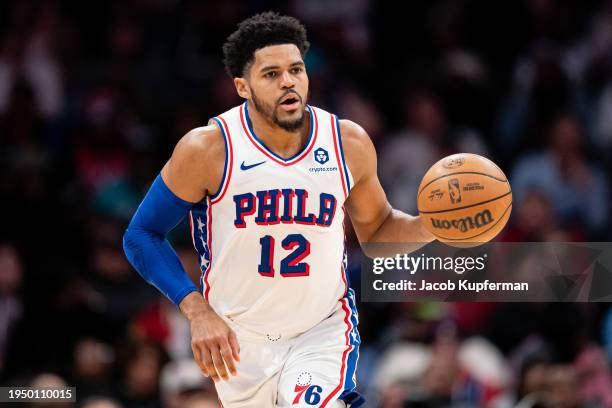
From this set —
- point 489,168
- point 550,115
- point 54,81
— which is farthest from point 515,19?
point 489,168

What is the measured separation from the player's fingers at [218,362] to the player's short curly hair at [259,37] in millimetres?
1607

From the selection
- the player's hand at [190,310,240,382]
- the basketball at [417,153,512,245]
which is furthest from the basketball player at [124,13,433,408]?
the basketball at [417,153,512,245]

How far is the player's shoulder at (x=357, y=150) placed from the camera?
6.27 m

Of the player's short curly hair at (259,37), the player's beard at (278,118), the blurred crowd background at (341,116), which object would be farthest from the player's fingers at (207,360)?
the blurred crowd background at (341,116)

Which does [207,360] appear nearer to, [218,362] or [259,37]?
[218,362]

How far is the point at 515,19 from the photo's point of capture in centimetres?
1299

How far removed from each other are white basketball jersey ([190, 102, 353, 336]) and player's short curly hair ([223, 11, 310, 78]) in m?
0.35

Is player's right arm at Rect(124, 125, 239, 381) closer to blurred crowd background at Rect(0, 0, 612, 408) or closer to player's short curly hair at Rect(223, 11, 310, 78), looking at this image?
player's short curly hair at Rect(223, 11, 310, 78)

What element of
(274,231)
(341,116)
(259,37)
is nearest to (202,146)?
(274,231)

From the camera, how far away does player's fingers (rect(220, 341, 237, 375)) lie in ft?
18.6

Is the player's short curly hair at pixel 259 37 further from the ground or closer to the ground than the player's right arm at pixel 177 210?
further from the ground

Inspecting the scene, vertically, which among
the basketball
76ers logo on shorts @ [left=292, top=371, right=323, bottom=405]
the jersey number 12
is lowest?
76ers logo on shorts @ [left=292, top=371, right=323, bottom=405]

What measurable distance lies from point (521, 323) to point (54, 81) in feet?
19.2

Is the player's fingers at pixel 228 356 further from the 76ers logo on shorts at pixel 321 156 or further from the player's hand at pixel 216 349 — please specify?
the 76ers logo on shorts at pixel 321 156
